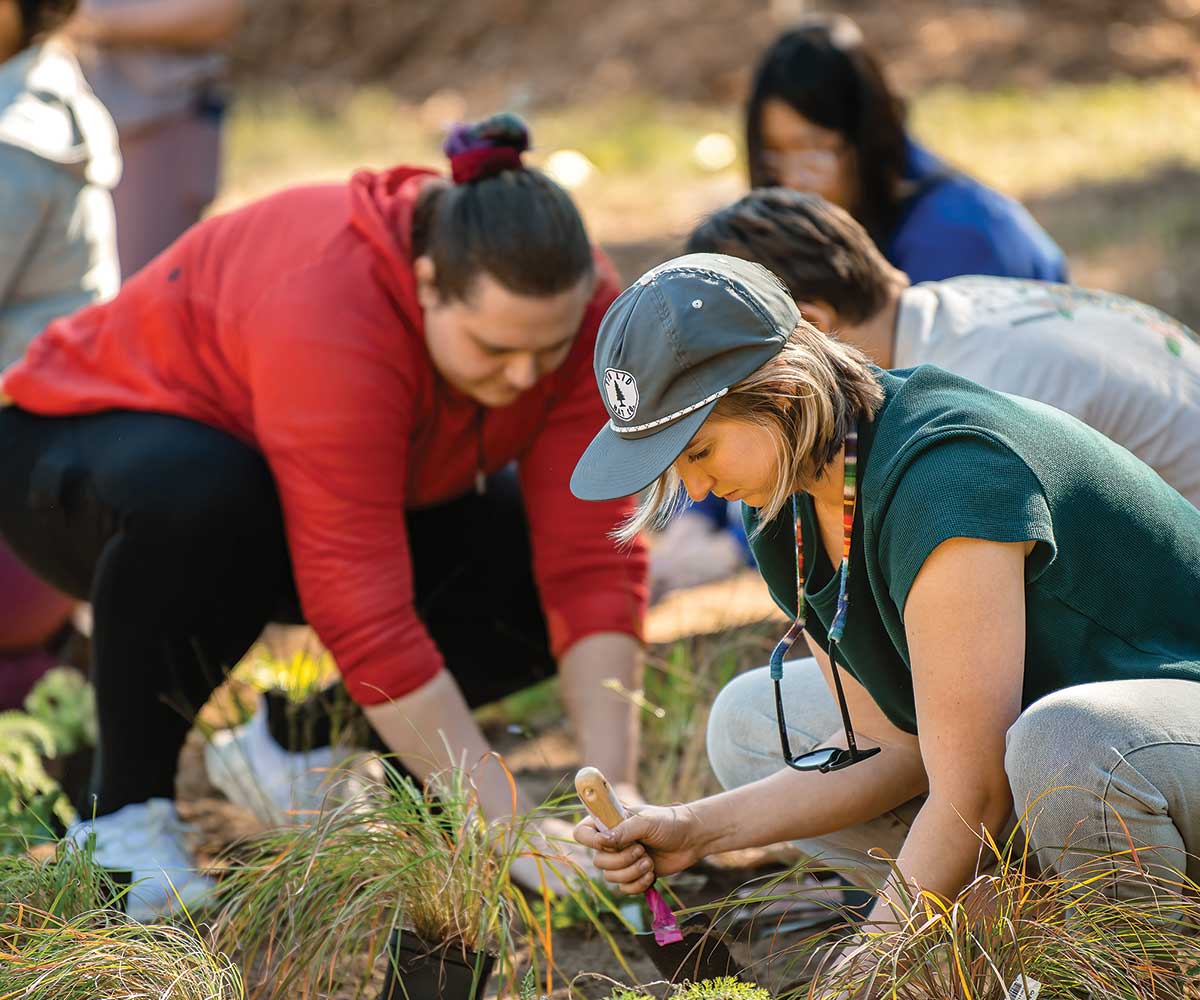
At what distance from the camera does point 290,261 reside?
2.61 m

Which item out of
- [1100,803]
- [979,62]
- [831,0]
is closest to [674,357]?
[1100,803]

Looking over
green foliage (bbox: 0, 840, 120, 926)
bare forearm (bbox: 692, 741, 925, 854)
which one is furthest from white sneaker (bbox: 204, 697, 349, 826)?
bare forearm (bbox: 692, 741, 925, 854)

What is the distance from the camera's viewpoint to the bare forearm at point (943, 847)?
176 centimetres

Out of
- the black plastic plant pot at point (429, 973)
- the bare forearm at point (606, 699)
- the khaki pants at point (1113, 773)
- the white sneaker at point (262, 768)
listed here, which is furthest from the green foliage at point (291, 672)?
the khaki pants at point (1113, 773)

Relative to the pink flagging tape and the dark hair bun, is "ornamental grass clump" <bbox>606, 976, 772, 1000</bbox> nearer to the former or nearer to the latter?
the pink flagging tape

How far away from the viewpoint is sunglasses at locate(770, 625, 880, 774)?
1905 mm

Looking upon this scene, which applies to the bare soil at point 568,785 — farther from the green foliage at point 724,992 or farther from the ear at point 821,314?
the ear at point 821,314

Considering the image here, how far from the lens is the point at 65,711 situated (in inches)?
122

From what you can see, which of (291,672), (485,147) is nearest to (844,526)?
(485,147)

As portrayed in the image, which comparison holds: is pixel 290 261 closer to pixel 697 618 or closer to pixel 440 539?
pixel 440 539

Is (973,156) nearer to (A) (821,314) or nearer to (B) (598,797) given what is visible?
(A) (821,314)

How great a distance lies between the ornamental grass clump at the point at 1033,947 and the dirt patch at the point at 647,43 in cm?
802

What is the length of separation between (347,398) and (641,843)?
38.0 inches

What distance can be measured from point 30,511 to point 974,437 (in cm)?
187
